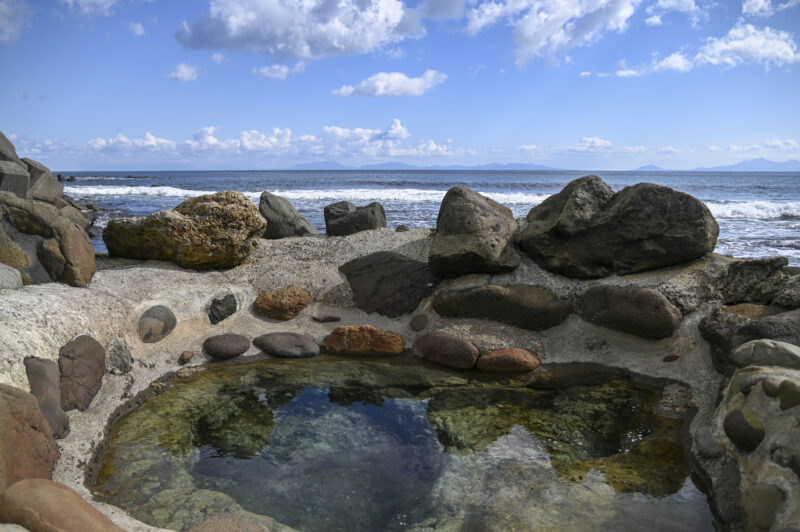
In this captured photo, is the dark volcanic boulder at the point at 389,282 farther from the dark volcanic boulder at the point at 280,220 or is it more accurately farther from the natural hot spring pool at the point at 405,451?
the dark volcanic boulder at the point at 280,220

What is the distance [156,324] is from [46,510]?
3212 mm

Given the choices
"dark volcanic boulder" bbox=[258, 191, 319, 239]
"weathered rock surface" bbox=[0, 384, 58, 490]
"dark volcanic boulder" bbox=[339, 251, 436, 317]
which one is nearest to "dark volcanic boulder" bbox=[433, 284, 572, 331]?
"dark volcanic boulder" bbox=[339, 251, 436, 317]

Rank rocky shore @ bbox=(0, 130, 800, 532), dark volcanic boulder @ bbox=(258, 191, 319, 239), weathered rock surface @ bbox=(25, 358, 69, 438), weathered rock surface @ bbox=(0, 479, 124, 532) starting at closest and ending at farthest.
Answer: weathered rock surface @ bbox=(0, 479, 124, 532), rocky shore @ bbox=(0, 130, 800, 532), weathered rock surface @ bbox=(25, 358, 69, 438), dark volcanic boulder @ bbox=(258, 191, 319, 239)

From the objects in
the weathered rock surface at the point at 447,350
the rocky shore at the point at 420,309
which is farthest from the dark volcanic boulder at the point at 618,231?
the weathered rock surface at the point at 447,350

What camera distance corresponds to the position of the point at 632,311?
5.48 meters

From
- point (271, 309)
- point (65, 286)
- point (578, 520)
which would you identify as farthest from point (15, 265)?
point (578, 520)

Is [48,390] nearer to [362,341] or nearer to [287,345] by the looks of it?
[287,345]

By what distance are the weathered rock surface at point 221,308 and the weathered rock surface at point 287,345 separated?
2.11 feet

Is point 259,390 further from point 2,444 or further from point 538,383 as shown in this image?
point 538,383

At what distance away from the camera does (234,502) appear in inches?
127

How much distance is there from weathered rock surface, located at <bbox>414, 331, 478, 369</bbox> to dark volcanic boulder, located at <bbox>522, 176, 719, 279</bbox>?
162 cm

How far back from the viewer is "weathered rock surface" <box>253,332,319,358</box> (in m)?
5.63

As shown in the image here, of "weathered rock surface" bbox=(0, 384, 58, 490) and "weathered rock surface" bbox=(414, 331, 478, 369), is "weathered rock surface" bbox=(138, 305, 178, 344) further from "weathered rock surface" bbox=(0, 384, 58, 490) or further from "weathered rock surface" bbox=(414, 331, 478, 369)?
"weathered rock surface" bbox=(414, 331, 478, 369)

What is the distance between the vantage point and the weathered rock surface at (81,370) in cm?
425
